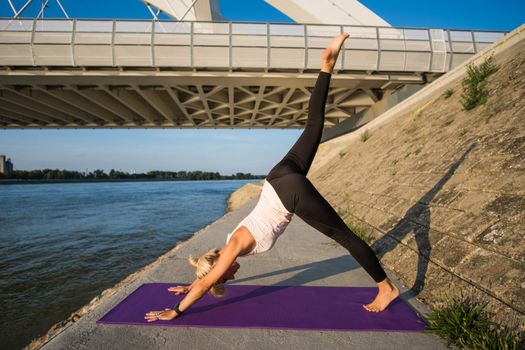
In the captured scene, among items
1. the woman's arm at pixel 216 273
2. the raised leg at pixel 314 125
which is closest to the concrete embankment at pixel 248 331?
the woman's arm at pixel 216 273

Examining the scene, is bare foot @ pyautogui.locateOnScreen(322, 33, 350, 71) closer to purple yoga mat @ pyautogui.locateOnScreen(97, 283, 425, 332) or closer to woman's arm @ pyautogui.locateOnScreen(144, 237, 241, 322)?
woman's arm @ pyautogui.locateOnScreen(144, 237, 241, 322)

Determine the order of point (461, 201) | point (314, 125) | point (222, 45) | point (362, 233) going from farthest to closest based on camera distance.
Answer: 1. point (222, 45)
2. point (362, 233)
3. point (461, 201)
4. point (314, 125)

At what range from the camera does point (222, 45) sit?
16.4 meters

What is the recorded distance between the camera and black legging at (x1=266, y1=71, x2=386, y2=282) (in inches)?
88.0

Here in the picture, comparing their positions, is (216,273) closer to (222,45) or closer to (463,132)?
(463,132)

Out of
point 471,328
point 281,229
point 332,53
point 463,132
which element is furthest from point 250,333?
point 463,132

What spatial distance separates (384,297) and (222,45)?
55.5 ft

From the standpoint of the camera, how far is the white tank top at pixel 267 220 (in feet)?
7.59

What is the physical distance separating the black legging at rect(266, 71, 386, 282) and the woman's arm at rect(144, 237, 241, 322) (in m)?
0.59

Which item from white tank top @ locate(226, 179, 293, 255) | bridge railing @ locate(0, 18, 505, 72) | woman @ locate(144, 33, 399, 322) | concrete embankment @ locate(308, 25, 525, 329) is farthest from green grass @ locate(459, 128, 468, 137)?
bridge railing @ locate(0, 18, 505, 72)

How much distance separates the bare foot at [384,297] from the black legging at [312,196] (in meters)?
0.13

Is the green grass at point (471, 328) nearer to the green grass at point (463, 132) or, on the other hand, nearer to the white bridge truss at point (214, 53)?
the green grass at point (463, 132)

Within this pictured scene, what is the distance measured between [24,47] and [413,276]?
21.6 m

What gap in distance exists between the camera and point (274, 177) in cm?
237
